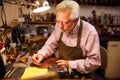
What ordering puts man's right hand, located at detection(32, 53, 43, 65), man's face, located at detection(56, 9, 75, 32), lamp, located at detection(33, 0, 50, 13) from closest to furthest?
man's face, located at detection(56, 9, 75, 32), man's right hand, located at detection(32, 53, 43, 65), lamp, located at detection(33, 0, 50, 13)

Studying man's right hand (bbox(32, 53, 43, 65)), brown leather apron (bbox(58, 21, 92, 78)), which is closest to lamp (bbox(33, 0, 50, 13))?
brown leather apron (bbox(58, 21, 92, 78))

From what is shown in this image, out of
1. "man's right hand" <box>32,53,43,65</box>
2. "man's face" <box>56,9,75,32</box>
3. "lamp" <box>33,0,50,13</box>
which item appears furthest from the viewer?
"lamp" <box>33,0,50,13</box>

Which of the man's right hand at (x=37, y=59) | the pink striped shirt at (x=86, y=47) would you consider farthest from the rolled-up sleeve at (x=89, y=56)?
the man's right hand at (x=37, y=59)

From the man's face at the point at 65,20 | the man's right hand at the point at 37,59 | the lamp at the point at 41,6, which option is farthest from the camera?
the lamp at the point at 41,6

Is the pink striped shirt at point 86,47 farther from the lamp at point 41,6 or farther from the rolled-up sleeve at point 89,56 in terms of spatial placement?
the lamp at point 41,6

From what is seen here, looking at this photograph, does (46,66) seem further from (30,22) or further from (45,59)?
(30,22)

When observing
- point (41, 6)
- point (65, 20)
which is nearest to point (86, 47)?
point (65, 20)

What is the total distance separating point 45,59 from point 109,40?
76.3 inches

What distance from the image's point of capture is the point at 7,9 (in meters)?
3.96

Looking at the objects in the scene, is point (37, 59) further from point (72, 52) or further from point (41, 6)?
point (41, 6)

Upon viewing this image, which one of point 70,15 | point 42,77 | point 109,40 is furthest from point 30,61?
point 109,40

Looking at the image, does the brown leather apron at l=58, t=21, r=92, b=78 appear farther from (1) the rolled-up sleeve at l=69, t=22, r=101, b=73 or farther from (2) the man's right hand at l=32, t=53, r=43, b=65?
(2) the man's right hand at l=32, t=53, r=43, b=65

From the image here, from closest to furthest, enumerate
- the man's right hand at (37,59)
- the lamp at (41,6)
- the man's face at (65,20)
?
1. the man's face at (65,20)
2. the man's right hand at (37,59)
3. the lamp at (41,6)

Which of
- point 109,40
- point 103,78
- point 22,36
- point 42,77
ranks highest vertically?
point 42,77
